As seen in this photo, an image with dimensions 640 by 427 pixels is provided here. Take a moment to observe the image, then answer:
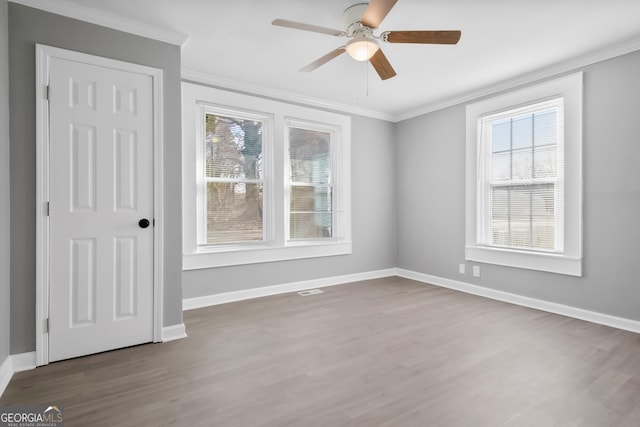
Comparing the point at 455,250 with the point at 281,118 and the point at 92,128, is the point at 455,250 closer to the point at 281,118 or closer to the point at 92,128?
the point at 281,118

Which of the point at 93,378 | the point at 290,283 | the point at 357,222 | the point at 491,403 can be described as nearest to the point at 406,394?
the point at 491,403

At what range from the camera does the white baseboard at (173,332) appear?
2.82 m

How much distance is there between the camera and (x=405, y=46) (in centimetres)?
304

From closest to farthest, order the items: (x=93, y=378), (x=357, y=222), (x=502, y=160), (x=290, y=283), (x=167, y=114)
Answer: (x=93, y=378)
(x=167, y=114)
(x=502, y=160)
(x=290, y=283)
(x=357, y=222)

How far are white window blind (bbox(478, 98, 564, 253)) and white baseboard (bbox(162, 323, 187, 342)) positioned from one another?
3.65m

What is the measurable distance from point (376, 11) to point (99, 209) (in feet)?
8.03

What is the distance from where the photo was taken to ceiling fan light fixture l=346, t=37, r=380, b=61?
8.05ft

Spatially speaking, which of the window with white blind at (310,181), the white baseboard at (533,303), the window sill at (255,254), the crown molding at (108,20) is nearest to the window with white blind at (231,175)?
the window sill at (255,254)

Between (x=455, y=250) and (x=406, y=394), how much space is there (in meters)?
2.98

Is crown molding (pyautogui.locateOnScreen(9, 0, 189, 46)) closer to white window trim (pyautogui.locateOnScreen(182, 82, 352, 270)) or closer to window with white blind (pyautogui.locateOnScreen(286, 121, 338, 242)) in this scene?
white window trim (pyautogui.locateOnScreen(182, 82, 352, 270))

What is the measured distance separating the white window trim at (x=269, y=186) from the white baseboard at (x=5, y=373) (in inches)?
63.4

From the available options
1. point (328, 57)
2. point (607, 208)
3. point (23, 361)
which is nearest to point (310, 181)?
point (328, 57)

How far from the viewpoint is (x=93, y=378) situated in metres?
A: 2.18

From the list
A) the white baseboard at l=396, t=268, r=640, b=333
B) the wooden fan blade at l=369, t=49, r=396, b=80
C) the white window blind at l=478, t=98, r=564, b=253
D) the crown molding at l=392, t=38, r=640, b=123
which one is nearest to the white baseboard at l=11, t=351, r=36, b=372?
the wooden fan blade at l=369, t=49, r=396, b=80
